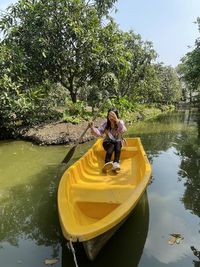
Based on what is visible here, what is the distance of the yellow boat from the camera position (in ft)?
10.8

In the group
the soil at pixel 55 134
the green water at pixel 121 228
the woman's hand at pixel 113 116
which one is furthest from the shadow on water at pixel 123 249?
the soil at pixel 55 134

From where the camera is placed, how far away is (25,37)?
16031 mm

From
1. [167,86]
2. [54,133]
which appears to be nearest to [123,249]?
[54,133]

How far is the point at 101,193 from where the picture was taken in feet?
16.3

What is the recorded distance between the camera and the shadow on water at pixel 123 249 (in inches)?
150

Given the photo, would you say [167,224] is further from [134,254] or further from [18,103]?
[18,103]

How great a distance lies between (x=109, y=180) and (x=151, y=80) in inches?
1290

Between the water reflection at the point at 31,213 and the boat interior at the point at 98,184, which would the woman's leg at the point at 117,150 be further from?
the water reflection at the point at 31,213

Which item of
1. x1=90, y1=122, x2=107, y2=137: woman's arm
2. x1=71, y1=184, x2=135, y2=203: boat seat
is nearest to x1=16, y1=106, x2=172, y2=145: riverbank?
x1=90, y1=122, x2=107, y2=137: woman's arm

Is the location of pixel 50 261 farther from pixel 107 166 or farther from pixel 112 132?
pixel 112 132

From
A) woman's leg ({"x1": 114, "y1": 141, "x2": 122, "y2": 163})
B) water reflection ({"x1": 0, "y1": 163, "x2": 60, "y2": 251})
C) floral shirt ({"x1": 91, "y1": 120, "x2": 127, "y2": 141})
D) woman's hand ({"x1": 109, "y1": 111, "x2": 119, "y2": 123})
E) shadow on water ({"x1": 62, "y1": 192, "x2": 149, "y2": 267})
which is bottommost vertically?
water reflection ({"x1": 0, "y1": 163, "x2": 60, "y2": 251})

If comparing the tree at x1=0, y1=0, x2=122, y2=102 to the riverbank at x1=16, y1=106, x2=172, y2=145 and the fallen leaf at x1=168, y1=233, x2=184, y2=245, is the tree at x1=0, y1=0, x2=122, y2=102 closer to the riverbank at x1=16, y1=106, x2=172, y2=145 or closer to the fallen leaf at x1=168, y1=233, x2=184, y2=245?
the riverbank at x1=16, y1=106, x2=172, y2=145

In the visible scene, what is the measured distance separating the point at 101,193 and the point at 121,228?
0.62 meters

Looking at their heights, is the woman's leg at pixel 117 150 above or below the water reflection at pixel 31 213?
above
